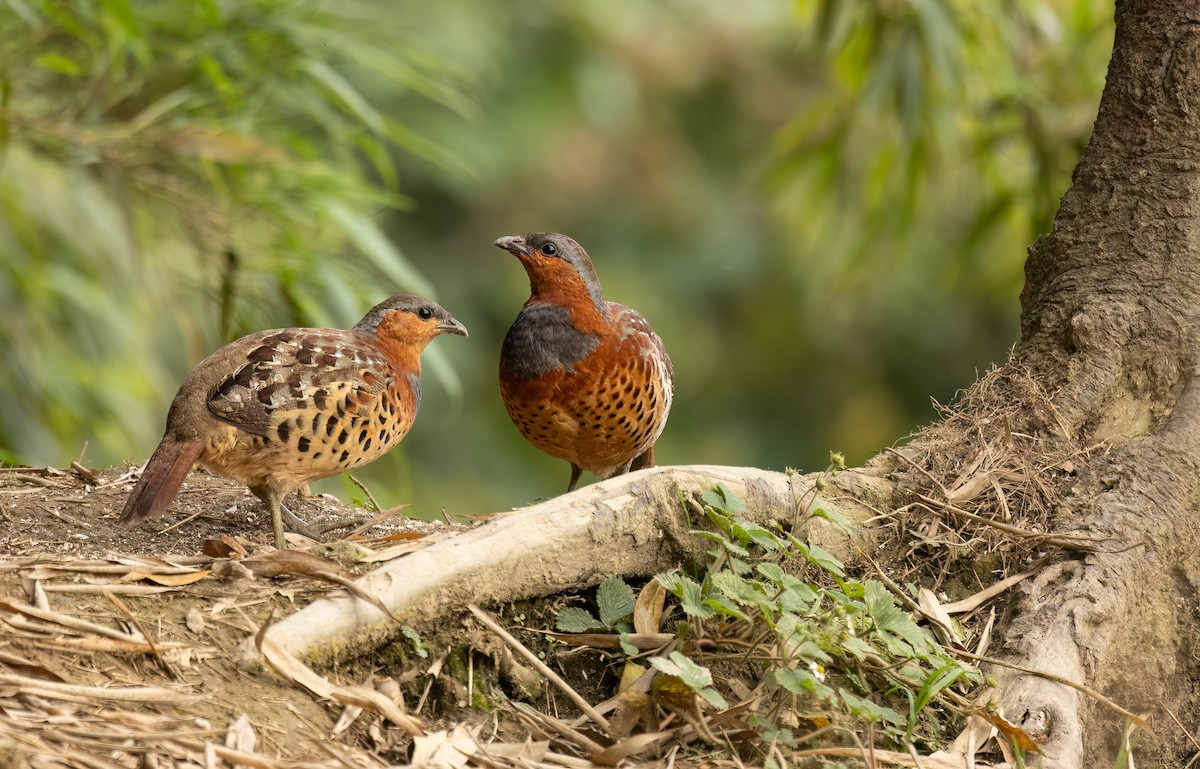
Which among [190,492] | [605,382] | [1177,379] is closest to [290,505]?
[190,492]

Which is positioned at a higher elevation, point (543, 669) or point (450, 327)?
point (450, 327)

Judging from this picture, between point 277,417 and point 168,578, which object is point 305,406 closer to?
point 277,417

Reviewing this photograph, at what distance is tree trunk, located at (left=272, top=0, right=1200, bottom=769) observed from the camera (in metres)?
2.73

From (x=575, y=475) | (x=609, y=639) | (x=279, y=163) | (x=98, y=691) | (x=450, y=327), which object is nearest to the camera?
(x=98, y=691)

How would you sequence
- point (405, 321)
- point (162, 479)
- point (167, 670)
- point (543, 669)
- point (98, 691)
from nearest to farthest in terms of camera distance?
point (98, 691) → point (167, 670) → point (543, 669) → point (162, 479) → point (405, 321)

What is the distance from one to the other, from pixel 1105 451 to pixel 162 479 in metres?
2.40

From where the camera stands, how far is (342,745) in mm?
2160

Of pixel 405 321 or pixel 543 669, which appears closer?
pixel 543 669

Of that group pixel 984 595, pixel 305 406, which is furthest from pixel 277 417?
pixel 984 595

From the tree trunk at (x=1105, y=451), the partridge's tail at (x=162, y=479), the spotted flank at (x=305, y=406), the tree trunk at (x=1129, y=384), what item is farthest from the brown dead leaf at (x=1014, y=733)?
the partridge's tail at (x=162, y=479)

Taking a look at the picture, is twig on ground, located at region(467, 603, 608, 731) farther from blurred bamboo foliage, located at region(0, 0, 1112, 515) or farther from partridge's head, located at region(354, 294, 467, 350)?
blurred bamboo foliage, located at region(0, 0, 1112, 515)

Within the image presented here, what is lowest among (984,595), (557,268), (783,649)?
(783,649)

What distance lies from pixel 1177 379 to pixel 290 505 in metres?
2.61

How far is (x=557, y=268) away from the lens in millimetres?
4074
